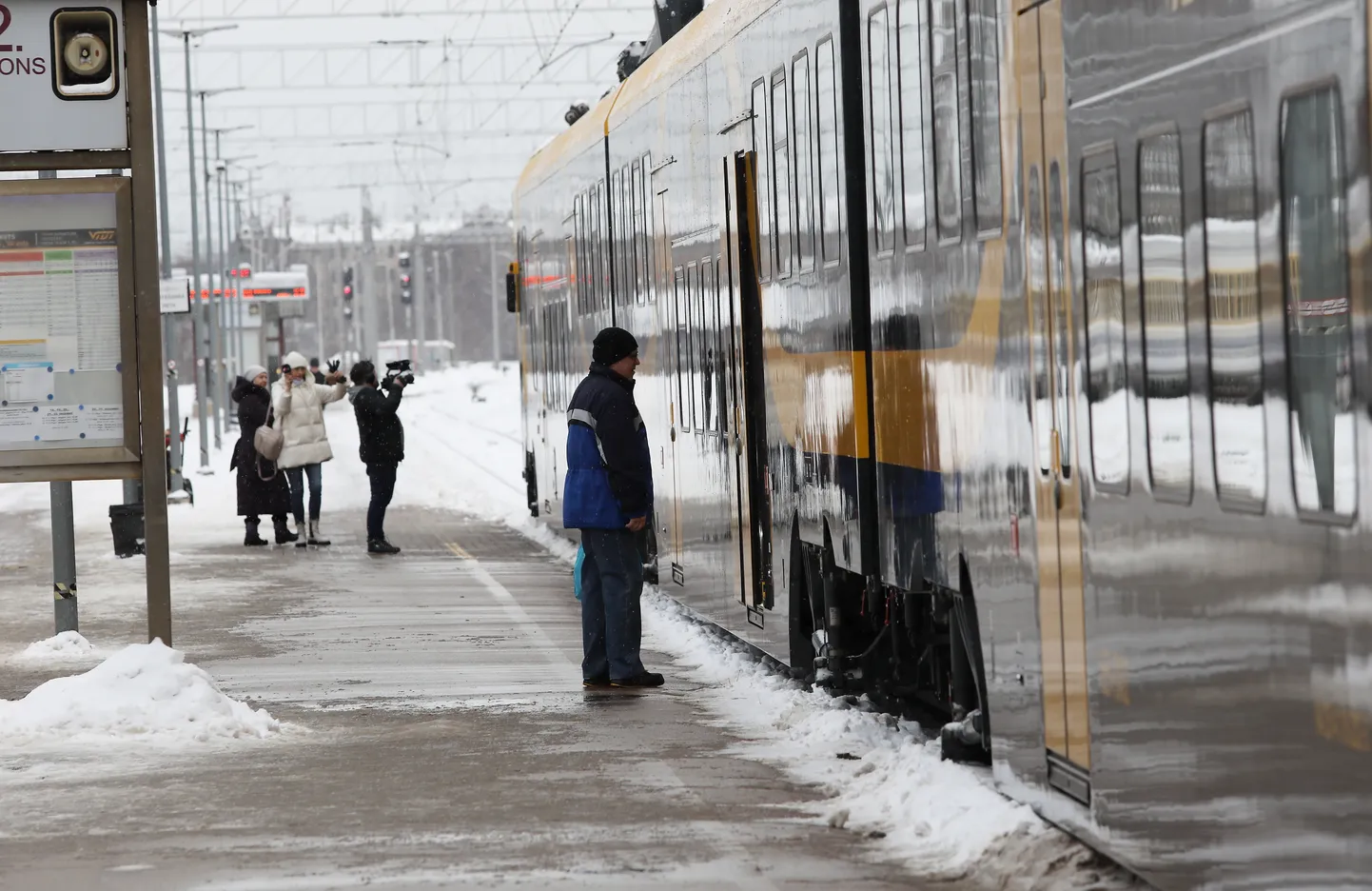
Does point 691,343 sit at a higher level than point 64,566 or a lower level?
higher

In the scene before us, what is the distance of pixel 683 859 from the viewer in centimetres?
744

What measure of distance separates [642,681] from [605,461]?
109 cm

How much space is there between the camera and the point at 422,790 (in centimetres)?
887

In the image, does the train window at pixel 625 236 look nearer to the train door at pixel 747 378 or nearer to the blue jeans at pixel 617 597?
the train door at pixel 747 378

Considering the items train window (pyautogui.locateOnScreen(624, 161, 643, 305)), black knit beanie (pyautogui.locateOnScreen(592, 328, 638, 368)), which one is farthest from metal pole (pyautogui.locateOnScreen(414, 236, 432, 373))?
black knit beanie (pyautogui.locateOnScreen(592, 328, 638, 368))

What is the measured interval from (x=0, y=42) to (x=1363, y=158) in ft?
28.6

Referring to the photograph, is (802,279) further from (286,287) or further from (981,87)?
(286,287)

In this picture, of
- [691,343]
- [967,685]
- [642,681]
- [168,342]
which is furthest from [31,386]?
[168,342]

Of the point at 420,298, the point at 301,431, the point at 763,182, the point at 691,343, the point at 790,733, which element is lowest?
the point at 790,733

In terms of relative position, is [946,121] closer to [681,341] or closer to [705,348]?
[705,348]

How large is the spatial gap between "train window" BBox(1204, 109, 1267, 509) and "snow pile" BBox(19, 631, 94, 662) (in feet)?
30.7

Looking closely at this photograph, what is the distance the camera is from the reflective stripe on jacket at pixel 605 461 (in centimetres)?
1171

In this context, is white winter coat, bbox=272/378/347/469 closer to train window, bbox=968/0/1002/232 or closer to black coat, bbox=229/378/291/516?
black coat, bbox=229/378/291/516

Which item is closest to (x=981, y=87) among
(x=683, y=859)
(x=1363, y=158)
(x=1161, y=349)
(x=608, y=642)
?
(x=1161, y=349)
